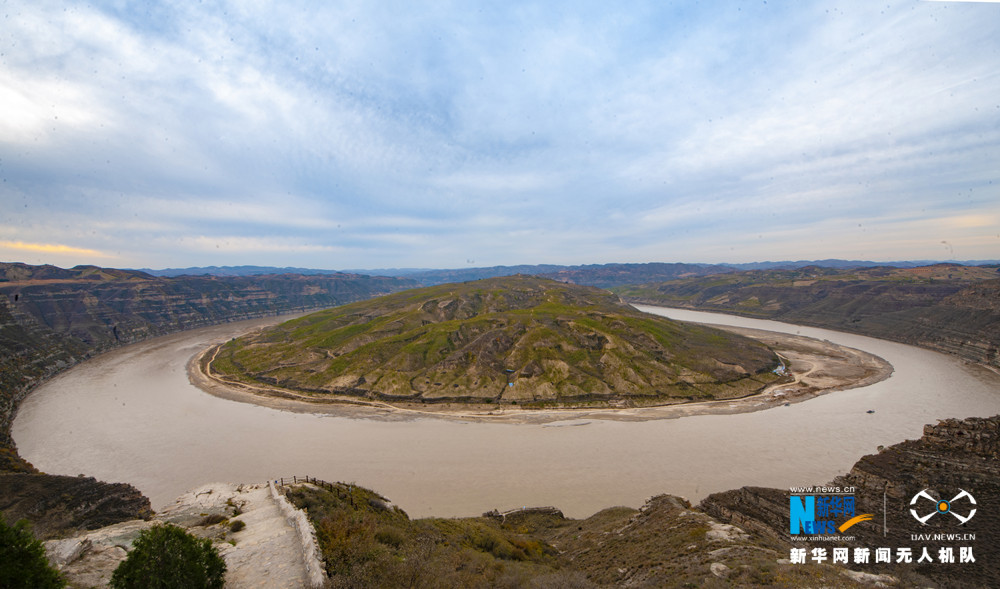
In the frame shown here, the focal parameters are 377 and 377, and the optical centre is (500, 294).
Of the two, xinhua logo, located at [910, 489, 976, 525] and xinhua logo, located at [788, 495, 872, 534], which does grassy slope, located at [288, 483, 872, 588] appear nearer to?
xinhua logo, located at [788, 495, 872, 534]

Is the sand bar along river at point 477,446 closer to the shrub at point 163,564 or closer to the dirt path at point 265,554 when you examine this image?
the dirt path at point 265,554

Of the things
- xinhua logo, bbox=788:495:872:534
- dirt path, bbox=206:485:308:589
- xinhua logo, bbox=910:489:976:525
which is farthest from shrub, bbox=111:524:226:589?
xinhua logo, bbox=910:489:976:525

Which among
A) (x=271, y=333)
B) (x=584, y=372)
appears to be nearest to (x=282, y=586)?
(x=584, y=372)

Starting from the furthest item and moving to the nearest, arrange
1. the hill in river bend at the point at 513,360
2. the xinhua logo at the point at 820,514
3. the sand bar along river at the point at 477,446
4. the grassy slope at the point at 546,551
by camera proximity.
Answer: the hill in river bend at the point at 513,360, the sand bar along river at the point at 477,446, the xinhua logo at the point at 820,514, the grassy slope at the point at 546,551

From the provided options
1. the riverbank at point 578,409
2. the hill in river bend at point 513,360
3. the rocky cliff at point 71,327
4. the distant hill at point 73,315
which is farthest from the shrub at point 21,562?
the hill in river bend at point 513,360

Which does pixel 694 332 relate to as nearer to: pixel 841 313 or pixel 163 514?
pixel 841 313
